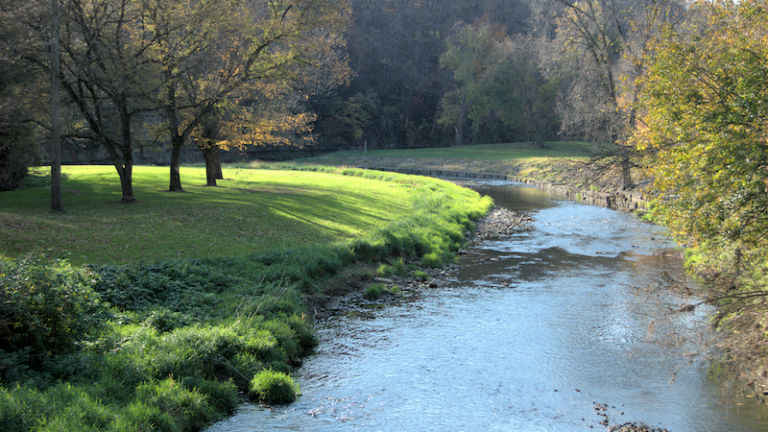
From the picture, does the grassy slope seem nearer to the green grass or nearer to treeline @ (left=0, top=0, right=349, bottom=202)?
the green grass

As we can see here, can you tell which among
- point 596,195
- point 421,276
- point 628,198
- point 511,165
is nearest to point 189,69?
point 421,276

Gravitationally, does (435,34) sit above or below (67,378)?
above

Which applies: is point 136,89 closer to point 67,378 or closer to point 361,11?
point 67,378

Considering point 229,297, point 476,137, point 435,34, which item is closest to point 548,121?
point 476,137

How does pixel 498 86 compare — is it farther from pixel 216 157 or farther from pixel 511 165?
pixel 216 157

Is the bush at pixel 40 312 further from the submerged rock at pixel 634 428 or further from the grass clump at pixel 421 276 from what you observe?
the grass clump at pixel 421 276

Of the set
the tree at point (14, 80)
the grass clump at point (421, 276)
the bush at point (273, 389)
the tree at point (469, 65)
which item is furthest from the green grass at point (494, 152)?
the bush at point (273, 389)

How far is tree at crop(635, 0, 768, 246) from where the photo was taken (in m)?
9.70

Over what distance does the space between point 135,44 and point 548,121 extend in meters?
68.1

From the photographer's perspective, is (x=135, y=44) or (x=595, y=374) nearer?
(x=595, y=374)

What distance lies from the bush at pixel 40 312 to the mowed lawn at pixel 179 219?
4.57m

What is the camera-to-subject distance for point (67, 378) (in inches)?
336

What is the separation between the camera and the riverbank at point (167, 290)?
835cm

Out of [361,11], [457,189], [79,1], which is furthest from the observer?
[361,11]
